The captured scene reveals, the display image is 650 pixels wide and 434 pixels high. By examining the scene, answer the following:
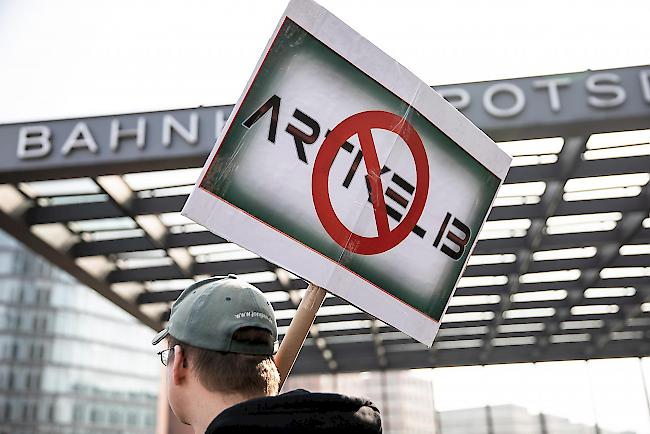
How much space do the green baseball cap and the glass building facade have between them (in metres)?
78.8

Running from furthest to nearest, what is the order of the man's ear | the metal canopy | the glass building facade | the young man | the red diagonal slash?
1. the glass building facade
2. the metal canopy
3. the red diagonal slash
4. the man's ear
5. the young man

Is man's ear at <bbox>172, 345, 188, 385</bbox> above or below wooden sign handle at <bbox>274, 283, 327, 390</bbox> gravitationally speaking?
below

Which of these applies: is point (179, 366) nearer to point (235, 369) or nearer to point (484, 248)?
point (235, 369)

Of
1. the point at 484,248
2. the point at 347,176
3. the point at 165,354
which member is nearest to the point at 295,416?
the point at 165,354

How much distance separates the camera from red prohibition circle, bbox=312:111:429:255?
78.7 inches

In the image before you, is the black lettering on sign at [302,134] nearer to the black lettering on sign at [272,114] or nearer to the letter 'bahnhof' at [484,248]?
the black lettering on sign at [272,114]

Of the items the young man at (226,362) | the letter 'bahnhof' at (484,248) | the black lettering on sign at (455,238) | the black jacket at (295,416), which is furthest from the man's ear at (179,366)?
the black lettering on sign at (455,238)

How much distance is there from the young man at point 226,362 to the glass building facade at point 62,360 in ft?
259

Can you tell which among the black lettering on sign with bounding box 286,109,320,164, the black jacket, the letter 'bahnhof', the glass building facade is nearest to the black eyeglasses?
the black jacket

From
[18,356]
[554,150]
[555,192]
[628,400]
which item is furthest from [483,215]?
[18,356]

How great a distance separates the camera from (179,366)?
4.91 ft

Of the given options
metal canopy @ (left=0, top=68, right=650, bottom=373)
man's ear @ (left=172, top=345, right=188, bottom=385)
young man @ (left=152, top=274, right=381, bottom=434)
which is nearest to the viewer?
young man @ (left=152, top=274, right=381, bottom=434)

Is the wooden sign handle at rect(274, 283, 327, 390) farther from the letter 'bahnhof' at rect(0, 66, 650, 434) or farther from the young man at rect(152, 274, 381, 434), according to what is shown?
the young man at rect(152, 274, 381, 434)

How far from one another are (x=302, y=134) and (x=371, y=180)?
233 millimetres
